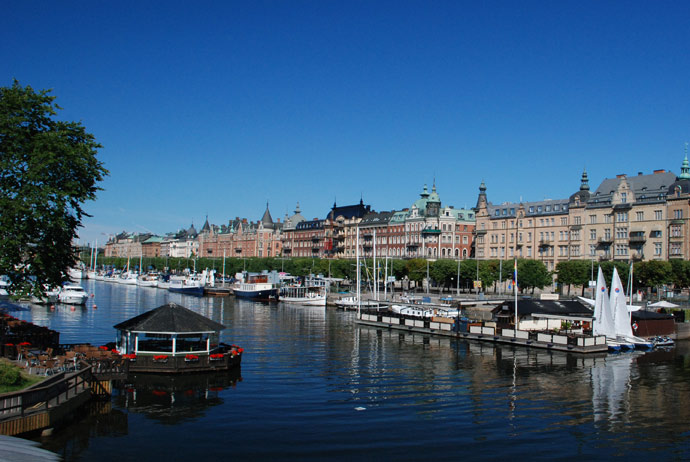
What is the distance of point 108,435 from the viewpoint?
82.4 feet

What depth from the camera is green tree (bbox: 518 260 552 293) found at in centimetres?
10494

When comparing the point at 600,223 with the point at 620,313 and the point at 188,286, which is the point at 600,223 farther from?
the point at 188,286

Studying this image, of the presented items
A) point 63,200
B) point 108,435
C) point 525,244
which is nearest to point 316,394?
point 108,435

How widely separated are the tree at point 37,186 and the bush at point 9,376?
9.90 meters

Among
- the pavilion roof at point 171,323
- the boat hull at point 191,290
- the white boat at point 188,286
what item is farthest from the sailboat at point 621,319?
the white boat at point 188,286

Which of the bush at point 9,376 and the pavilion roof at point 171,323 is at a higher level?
the pavilion roof at point 171,323

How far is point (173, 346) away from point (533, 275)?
78898 mm

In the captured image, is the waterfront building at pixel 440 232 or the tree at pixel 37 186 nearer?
the tree at pixel 37 186

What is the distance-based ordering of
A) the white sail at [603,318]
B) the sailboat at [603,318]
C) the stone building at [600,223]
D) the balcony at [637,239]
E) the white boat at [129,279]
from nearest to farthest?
the sailboat at [603,318] → the white sail at [603,318] → the stone building at [600,223] → the balcony at [637,239] → the white boat at [129,279]

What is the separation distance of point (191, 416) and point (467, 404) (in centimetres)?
1355

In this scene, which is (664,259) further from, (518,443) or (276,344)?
(518,443)

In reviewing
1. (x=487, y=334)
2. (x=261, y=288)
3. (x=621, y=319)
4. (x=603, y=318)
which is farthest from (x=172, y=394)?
(x=261, y=288)

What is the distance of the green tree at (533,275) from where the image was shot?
105 meters

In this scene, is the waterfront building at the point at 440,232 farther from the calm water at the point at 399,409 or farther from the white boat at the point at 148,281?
the calm water at the point at 399,409
